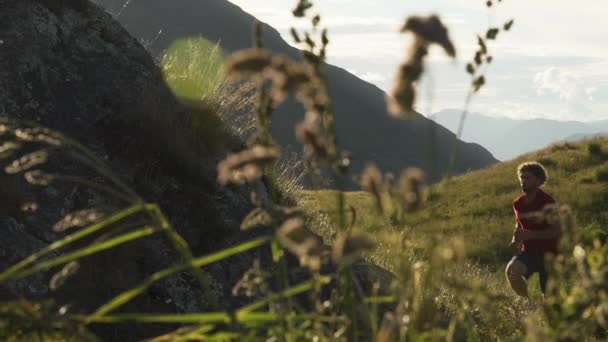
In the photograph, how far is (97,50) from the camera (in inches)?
306

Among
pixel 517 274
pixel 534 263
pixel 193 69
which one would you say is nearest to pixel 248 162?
pixel 193 69

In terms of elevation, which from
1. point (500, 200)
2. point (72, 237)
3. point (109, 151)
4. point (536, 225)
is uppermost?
point (500, 200)

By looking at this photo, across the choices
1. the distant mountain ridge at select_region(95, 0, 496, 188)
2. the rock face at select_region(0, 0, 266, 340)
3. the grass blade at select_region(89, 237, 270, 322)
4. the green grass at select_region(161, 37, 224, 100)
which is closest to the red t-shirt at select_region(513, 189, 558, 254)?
the rock face at select_region(0, 0, 266, 340)

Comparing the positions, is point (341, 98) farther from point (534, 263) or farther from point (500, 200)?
point (534, 263)

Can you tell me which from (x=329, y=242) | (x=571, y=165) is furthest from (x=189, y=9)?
(x=329, y=242)

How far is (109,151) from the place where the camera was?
6.89 metres

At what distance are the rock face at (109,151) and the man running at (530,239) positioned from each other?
3935mm

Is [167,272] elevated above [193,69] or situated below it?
below

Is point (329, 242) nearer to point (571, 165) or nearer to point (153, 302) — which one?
point (153, 302)

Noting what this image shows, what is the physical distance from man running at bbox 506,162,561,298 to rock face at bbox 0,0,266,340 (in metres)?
3.94

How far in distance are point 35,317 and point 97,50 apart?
631cm

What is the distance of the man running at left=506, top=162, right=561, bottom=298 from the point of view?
A: 9531 millimetres

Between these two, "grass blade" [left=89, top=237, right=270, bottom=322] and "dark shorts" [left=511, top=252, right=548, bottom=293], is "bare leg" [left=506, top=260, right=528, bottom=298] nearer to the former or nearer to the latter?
"dark shorts" [left=511, top=252, right=548, bottom=293]

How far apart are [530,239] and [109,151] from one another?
557 centimetres
